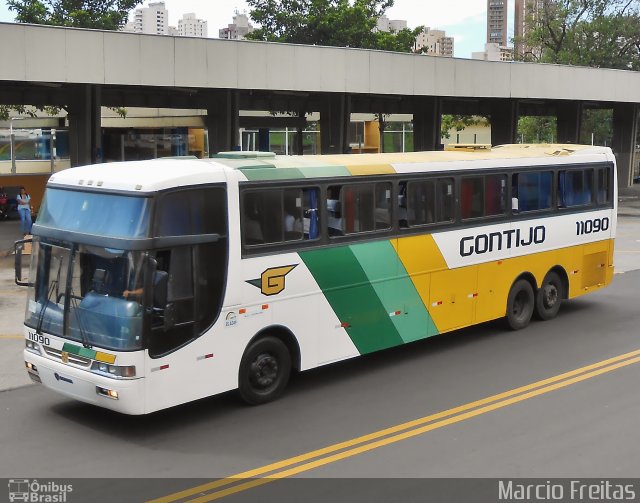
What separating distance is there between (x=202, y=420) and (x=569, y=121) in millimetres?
37565

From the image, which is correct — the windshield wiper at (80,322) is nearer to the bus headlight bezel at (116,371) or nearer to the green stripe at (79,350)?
the green stripe at (79,350)

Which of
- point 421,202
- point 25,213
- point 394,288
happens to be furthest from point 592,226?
point 25,213

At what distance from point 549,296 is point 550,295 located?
0.04 meters

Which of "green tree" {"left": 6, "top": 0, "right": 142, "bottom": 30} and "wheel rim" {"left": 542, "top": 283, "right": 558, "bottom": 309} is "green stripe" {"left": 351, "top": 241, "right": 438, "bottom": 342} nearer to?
"wheel rim" {"left": 542, "top": 283, "right": 558, "bottom": 309}

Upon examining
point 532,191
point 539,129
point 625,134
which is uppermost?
point 539,129

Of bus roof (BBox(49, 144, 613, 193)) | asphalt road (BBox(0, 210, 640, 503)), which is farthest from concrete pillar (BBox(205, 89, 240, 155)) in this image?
asphalt road (BBox(0, 210, 640, 503))

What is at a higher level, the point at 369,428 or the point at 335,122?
the point at 335,122

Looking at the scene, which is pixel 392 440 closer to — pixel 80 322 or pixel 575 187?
pixel 80 322

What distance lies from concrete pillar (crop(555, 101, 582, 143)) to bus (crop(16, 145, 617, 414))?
3105cm

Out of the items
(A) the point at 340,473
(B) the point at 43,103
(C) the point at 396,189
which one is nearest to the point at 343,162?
(C) the point at 396,189

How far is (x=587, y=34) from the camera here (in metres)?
56.3

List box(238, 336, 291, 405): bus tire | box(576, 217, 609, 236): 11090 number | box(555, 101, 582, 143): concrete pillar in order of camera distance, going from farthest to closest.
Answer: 1. box(555, 101, 582, 143): concrete pillar
2. box(576, 217, 609, 236): 11090 number
3. box(238, 336, 291, 405): bus tire

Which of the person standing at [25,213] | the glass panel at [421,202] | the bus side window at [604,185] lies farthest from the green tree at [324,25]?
the glass panel at [421,202]

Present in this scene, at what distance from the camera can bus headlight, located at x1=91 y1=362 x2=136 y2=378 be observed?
8.77m
